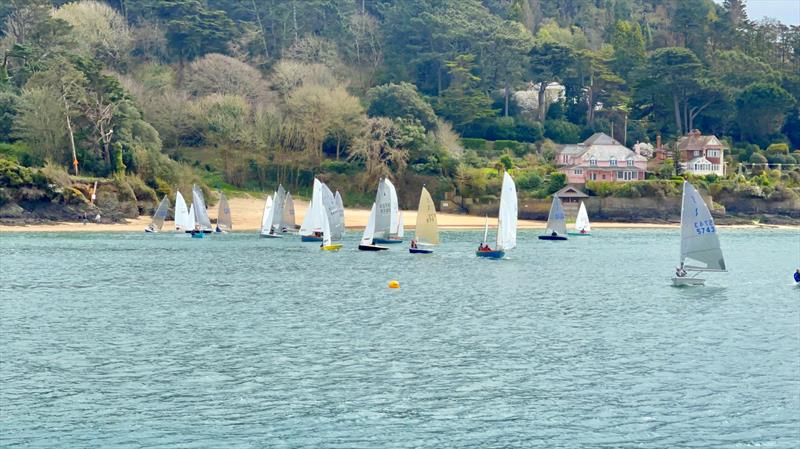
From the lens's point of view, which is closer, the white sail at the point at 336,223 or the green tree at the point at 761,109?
the white sail at the point at 336,223

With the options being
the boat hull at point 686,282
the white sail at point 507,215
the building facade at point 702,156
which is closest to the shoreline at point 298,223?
the building facade at point 702,156

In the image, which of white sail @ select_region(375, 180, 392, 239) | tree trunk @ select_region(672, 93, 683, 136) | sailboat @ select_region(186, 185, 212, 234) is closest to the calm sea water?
white sail @ select_region(375, 180, 392, 239)

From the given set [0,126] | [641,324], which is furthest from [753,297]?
[0,126]

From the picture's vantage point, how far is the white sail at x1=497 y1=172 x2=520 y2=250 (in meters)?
71.1

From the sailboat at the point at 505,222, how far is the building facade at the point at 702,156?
2093 inches

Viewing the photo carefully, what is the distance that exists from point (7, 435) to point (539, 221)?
9191cm

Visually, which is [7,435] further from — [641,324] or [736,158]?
[736,158]

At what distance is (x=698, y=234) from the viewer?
57.4m

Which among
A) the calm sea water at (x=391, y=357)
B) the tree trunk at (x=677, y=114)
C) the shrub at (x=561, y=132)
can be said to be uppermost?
the tree trunk at (x=677, y=114)

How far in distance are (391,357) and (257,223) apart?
70.6 metres

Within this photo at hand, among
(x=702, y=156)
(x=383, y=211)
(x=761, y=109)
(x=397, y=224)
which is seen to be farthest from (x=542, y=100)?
(x=383, y=211)

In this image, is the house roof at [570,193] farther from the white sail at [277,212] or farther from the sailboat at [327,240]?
the sailboat at [327,240]

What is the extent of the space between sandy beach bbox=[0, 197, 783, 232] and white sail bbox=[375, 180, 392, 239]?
70.9 ft

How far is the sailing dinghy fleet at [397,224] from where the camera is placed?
5750 cm
